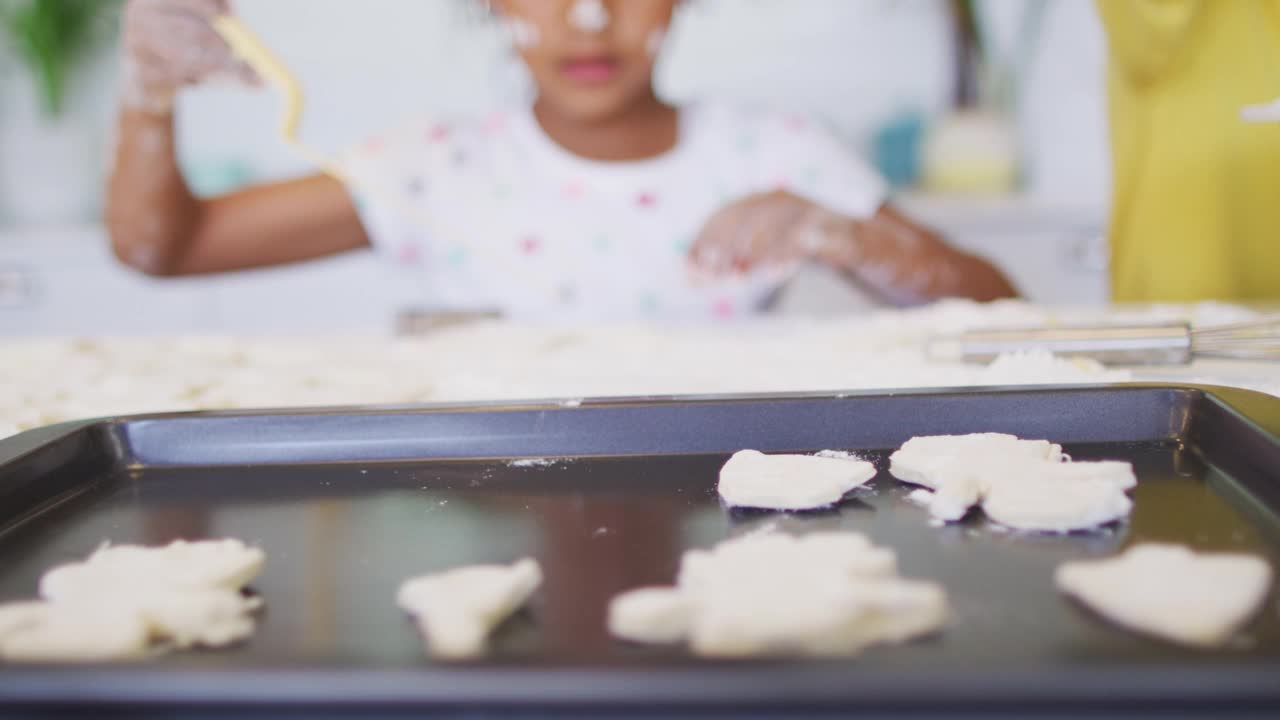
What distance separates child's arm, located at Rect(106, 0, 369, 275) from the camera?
1067 mm

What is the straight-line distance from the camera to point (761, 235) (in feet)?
3.81

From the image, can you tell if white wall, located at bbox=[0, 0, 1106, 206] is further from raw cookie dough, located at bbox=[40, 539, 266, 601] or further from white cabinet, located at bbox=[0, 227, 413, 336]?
raw cookie dough, located at bbox=[40, 539, 266, 601]

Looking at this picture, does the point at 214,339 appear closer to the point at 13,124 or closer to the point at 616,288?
the point at 616,288

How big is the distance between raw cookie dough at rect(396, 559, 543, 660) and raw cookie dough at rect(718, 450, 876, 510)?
4.1 inches

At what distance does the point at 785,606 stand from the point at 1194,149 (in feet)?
3.42

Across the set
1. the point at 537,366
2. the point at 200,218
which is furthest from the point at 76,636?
the point at 200,218

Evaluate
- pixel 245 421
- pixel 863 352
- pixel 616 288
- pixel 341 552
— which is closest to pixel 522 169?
pixel 616 288

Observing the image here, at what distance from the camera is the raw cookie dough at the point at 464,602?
0.88ft

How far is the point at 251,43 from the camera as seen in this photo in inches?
37.3

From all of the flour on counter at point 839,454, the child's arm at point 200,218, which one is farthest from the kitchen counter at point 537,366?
the child's arm at point 200,218

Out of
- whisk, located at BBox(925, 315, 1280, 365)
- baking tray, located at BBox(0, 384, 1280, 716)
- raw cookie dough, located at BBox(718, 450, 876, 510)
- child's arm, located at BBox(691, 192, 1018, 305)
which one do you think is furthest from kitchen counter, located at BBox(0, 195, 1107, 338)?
raw cookie dough, located at BBox(718, 450, 876, 510)

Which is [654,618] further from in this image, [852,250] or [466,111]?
[466,111]

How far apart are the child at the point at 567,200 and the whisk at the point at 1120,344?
0.69 meters

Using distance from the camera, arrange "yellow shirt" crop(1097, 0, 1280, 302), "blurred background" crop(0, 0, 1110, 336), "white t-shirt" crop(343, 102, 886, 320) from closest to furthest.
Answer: "yellow shirt" crop(1097, 0, 1280, 302) < "white t-shirt" crop(343, 102, 886, 320) < "blurred background" crop(0, 0, 1110, 336)
